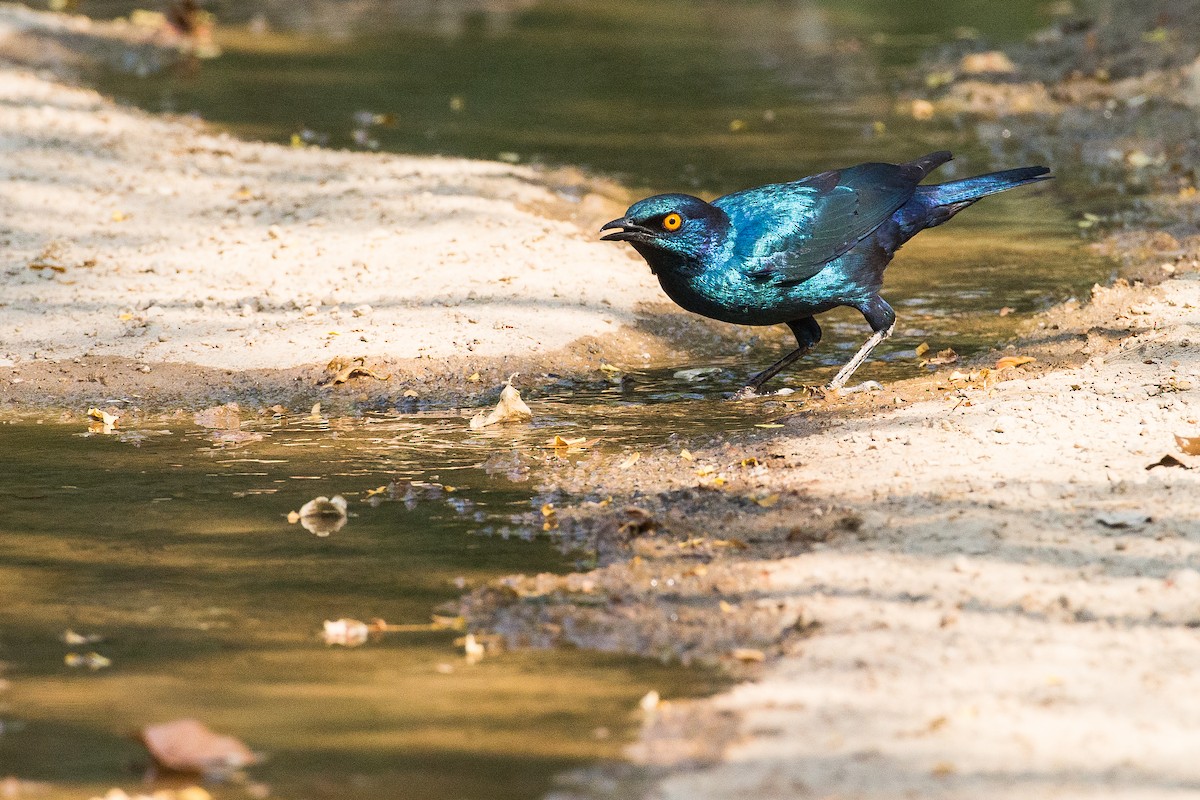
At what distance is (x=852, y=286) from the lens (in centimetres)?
712

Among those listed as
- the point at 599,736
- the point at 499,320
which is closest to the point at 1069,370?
the point at 499,320

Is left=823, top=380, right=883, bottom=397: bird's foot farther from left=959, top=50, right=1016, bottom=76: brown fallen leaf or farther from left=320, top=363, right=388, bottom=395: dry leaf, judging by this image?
left=959, top=50, right=1016, bottom=76: brown fallen leaf

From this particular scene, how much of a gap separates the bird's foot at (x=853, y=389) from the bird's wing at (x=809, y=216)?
57cm

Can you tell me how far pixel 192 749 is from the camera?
12.6 feet

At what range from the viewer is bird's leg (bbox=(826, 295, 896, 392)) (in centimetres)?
718

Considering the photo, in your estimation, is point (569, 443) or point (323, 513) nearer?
point (323, 513)

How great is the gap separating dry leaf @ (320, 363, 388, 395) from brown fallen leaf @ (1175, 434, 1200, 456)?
3.51 meters

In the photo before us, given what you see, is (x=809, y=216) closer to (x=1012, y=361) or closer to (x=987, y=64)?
(x=1012, y=361)

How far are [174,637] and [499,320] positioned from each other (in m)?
3.68

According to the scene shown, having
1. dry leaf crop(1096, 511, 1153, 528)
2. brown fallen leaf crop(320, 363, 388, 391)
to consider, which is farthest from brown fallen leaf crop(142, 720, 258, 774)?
brown fallen leaf crop(320, 363, 388, 391)

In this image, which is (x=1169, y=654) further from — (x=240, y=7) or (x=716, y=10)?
(x=240, y=7)

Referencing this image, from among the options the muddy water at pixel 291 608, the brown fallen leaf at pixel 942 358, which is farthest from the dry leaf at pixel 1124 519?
the brown fallen leaf at pixel 942 358

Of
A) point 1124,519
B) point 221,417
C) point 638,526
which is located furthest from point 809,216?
point 221,417

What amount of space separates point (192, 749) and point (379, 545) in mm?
1609
